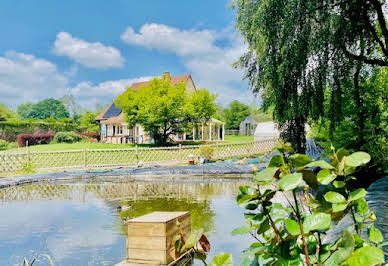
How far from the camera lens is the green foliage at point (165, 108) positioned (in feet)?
81.3

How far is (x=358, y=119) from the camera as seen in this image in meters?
8.19

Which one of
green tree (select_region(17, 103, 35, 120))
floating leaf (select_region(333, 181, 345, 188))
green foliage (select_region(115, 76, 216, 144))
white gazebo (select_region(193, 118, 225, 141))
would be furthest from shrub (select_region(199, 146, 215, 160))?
green tree (select_region(17, 103, 35, 120))

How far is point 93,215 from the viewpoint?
7.83 metres

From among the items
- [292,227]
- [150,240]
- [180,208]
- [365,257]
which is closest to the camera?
[365,257]

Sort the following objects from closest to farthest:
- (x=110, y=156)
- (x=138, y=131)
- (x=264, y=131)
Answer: (x=110, y=156)
(x=264, y=131)
(x=138, y=131)

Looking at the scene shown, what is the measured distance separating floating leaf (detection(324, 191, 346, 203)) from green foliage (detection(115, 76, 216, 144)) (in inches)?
940

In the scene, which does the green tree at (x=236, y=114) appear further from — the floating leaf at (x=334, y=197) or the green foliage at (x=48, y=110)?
the green foliage at (x=48, y=110)

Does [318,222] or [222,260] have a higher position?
[318,222]

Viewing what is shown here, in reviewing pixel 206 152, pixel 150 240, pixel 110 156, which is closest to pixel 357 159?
pixel 150 240

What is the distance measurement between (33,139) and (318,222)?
36202 mm

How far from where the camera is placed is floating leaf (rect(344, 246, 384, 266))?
24.2 inches

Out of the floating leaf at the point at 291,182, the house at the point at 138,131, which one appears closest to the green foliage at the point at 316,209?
the floating leaf at the point at 291,182

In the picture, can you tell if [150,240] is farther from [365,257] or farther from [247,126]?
[247,126]

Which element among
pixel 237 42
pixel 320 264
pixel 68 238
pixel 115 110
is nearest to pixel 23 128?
pixel 115 110
